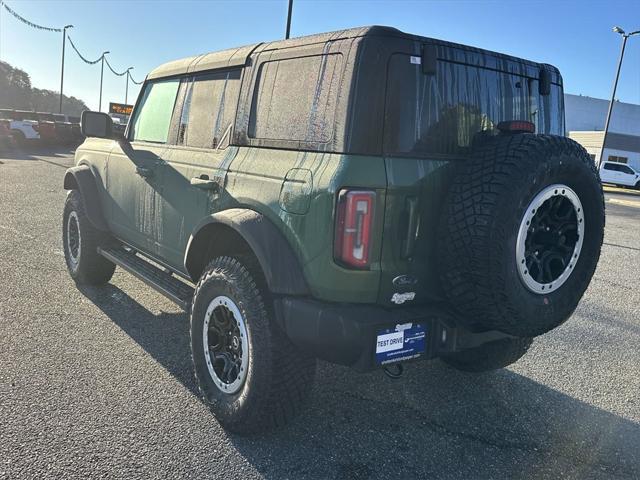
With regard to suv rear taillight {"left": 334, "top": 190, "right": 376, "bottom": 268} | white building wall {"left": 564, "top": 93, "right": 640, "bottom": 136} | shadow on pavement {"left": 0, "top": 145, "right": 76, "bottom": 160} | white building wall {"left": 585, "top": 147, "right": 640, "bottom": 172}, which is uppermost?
white building wall {"left": 564, "top": 93, "right": 640, "bottom": 136}

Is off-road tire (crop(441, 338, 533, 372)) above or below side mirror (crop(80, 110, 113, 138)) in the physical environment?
below

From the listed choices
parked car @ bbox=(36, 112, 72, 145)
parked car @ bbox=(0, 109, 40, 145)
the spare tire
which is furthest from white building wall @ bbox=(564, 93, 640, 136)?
the spare tire

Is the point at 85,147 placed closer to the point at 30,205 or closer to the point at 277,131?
the point at 277,131

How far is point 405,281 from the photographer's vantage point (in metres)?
2.54

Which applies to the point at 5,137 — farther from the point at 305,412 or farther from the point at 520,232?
the point at 520,232

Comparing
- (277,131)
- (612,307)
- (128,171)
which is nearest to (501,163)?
(277,131)

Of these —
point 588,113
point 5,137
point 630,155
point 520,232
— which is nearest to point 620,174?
point 630,155

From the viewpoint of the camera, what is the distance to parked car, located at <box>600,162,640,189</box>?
30297 millimetres

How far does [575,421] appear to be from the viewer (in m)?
3.23

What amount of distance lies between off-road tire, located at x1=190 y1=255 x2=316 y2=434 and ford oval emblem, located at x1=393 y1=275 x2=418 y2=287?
23.6 inches

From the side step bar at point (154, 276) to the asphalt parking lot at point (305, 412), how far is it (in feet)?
1.52

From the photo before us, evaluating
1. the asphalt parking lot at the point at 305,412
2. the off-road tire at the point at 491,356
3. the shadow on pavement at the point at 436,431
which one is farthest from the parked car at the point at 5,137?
the off-road tire at the point at 491,356

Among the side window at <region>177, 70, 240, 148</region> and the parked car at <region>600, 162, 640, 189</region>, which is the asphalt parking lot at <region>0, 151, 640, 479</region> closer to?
the side window at <region>177, 70, 240, 148</region>

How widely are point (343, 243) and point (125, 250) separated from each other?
288 cm
